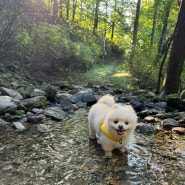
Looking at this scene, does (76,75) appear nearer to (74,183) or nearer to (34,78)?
(34,78)

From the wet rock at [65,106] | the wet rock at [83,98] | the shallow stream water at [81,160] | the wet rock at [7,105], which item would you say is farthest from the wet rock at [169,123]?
the wet rock at [7,105]

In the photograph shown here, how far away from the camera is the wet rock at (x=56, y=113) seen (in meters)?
7.62

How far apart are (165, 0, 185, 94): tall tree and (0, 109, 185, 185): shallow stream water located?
18.5 ft

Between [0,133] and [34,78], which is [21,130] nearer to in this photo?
[0,133]

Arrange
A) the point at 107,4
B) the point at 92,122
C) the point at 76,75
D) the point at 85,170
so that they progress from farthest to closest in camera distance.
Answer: the point at 107,4 → the point at 76,75 → the point at 92,122 → the point at 85,170

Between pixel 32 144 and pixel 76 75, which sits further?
pixel 76 75

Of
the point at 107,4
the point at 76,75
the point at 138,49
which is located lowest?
the point at 76,75

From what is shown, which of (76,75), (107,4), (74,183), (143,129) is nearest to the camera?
(74,183)

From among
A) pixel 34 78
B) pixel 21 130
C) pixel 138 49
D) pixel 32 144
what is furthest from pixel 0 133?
pixel 138 49

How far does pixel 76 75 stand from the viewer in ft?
60.6

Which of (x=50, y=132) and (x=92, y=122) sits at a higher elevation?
(x=92, y=122)

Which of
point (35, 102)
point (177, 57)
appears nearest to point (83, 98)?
point (35, 102)

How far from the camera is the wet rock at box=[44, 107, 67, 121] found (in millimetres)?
7621

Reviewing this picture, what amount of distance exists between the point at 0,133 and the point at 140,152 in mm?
3071
